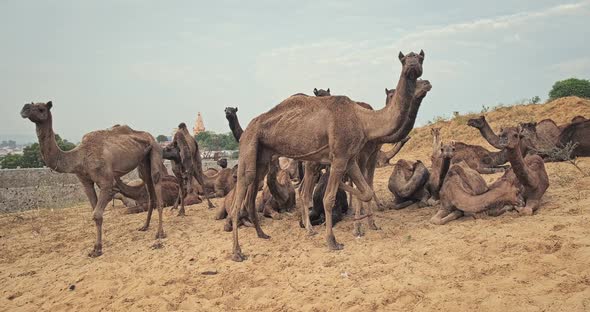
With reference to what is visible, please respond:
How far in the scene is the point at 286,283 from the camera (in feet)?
18.5

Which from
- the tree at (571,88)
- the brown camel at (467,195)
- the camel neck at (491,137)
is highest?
the tree at (571,88)

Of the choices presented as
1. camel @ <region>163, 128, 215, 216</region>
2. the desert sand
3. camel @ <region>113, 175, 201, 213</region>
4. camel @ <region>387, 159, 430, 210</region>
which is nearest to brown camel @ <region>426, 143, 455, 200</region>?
camel @ <region>387, 159, 430, 210</region>

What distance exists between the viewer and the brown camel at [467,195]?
696cm

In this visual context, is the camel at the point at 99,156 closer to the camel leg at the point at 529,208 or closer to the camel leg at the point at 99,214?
the camel leg at the point at 99,214

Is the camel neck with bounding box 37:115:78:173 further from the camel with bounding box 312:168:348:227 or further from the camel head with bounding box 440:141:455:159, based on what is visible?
the camel head with bounding box 440:141:455:159

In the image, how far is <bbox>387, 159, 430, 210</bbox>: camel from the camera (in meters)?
9.10

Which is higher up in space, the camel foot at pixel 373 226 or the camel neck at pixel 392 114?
the camel neck at pixel 392 114

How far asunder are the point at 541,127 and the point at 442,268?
32.6 feet

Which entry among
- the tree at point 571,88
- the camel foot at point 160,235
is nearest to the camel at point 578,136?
the camel foot at point 160,235

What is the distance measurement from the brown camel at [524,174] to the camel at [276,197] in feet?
14.6

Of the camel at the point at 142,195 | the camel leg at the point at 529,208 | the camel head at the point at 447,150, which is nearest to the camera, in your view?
the camel leg at the point at 529,208

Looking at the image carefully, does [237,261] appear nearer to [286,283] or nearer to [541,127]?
[286,283]

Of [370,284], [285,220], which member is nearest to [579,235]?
[370,284]

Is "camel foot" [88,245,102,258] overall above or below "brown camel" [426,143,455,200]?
below
